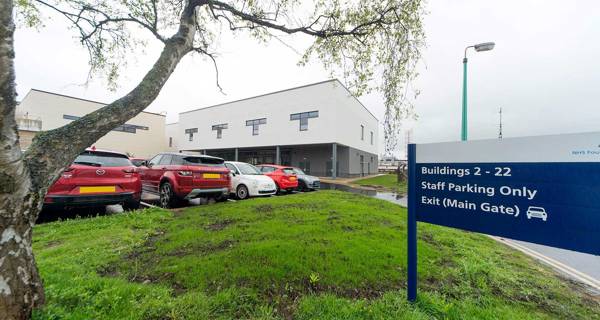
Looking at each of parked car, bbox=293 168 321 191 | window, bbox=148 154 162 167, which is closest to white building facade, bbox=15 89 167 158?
window, bbox=148 154 162 167

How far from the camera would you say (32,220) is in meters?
1.78

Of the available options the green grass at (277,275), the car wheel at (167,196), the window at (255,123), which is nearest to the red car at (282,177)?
the car wheel at (167,196)

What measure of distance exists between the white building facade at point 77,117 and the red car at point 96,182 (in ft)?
73.9

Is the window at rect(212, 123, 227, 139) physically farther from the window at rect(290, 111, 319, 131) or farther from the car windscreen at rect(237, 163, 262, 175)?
the car windscreen at rect(237, 163, 262, 175)

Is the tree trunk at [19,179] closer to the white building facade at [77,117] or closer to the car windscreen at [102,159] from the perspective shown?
the car windscreen at [102,159]

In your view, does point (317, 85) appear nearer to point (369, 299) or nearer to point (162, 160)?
point (162, 160)

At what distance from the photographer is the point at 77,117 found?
29.2m

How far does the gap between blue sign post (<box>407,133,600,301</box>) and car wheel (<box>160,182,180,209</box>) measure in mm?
6210

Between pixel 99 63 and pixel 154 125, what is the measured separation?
106 ft

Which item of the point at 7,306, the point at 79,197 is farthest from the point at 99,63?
the point at 7,306

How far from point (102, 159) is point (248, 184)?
4506 mm

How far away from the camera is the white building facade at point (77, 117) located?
23844 mm

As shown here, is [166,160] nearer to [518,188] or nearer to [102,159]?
[102,159]

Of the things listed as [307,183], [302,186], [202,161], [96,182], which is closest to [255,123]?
[302,186]
